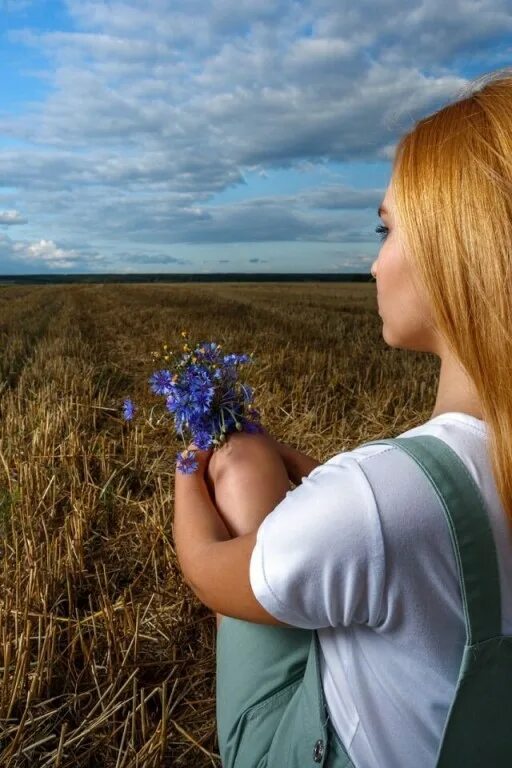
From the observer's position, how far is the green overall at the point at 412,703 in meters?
0.98

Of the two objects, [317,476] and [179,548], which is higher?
[317,476]

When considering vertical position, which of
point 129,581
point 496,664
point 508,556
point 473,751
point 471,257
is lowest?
point 129,581

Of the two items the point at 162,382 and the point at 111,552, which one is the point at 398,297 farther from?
the point at 111,552

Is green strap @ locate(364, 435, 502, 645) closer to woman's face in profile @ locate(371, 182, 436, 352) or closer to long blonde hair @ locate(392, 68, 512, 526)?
long blonde hair @ locate(392, 68, 512, 526)

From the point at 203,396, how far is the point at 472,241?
853 millimetres

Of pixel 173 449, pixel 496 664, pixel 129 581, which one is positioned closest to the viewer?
pixel 496 664

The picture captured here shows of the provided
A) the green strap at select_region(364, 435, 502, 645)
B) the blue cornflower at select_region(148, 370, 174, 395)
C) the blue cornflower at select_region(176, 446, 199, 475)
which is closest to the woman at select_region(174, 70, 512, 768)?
the green strap at select_region(364, 435, 502, 645)

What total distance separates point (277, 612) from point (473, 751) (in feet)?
1.37

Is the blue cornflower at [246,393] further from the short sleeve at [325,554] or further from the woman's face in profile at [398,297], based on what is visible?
the short sleeve at [325,554]

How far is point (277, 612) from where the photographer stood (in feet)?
3.39

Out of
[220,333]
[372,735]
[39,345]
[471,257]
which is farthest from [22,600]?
[220,333]

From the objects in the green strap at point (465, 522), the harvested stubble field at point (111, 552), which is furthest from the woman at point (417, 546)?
the harvested stubble field at point (111, 552)

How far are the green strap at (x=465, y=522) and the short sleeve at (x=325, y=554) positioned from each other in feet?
0.30

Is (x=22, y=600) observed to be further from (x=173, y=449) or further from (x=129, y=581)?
(x=173, y=449)
